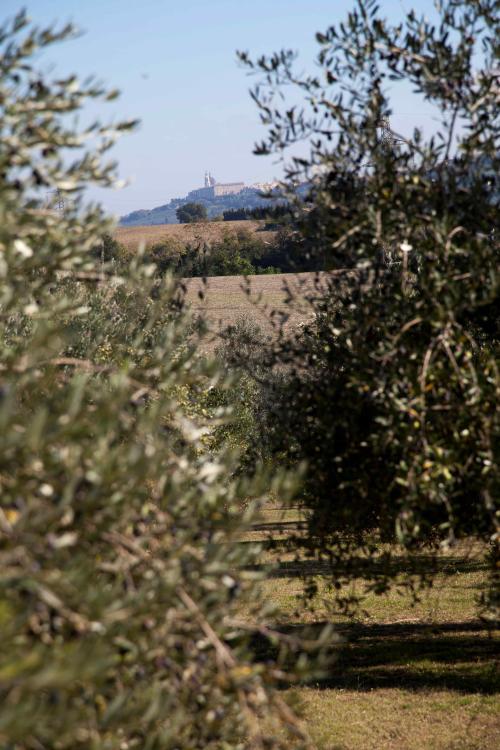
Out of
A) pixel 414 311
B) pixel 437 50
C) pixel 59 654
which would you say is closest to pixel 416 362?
pixel 414 311

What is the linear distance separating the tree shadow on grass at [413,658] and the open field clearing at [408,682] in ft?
0.05

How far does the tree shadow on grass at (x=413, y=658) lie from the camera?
13555mm

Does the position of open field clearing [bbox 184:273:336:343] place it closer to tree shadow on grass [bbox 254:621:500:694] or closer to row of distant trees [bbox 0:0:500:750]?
row of distant trees [bbox 0:0:500:750]

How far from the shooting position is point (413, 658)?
1509cm

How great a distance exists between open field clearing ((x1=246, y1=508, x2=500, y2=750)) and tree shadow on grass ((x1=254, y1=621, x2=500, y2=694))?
2 cm

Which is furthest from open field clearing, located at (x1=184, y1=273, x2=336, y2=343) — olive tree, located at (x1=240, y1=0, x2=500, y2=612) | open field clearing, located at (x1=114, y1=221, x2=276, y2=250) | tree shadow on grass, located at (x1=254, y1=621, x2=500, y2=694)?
open field clearing, located at (x1=114, y1=221, x2=276, y2=250)

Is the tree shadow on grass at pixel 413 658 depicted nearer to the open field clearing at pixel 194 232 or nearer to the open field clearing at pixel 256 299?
the open field clearing at pixel 256 299

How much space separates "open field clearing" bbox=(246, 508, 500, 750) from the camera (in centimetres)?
1101

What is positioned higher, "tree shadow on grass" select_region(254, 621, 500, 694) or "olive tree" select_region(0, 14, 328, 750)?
"olive tree" select_region(0, 14, 328, 750)

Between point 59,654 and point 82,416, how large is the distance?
811 millimetres

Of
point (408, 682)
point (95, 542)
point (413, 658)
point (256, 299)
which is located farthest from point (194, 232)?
point (95, 542)

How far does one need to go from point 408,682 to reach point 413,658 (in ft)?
4.63

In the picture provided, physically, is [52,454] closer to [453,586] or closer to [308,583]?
[308,583]

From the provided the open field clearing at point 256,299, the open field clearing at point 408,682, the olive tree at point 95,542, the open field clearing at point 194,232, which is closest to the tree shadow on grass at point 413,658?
the open field clearing at point 408,682
